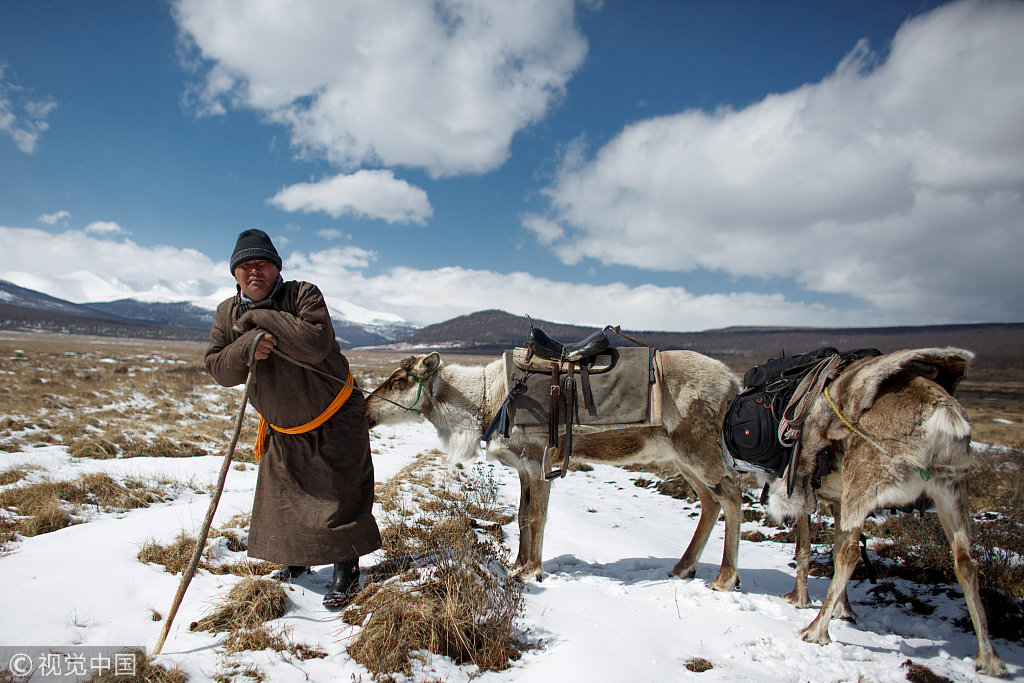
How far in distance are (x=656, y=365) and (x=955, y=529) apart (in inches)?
99.0

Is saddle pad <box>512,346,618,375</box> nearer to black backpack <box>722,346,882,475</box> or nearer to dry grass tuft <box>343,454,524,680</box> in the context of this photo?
black backpack <box>722,346,882,475</box>

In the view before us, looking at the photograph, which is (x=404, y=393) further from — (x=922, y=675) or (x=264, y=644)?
(x=922, y=675)

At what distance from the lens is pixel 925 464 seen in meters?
3.26

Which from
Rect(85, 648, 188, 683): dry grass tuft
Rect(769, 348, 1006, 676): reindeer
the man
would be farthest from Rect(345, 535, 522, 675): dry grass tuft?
Rect(769, 348, 1006, 676): reindeer

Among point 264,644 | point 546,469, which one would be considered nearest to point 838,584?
point 546,469

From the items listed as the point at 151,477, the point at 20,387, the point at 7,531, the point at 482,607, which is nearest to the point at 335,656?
the point at 482,607

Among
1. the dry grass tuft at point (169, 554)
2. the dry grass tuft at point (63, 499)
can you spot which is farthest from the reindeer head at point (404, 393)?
the dry grass tuft at point (63, 499)

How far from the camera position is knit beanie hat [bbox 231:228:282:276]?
11.6 feet

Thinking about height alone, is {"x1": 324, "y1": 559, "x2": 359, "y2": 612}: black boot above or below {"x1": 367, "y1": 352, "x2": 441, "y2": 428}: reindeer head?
below

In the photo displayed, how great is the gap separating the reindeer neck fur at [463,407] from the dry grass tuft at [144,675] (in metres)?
2.88

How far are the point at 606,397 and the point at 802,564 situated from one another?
8.03 feet

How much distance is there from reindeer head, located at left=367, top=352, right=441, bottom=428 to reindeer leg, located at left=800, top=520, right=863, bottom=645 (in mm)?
4037

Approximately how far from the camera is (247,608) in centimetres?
324

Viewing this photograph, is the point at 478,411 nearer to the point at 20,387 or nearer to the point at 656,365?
the point at 656,365
